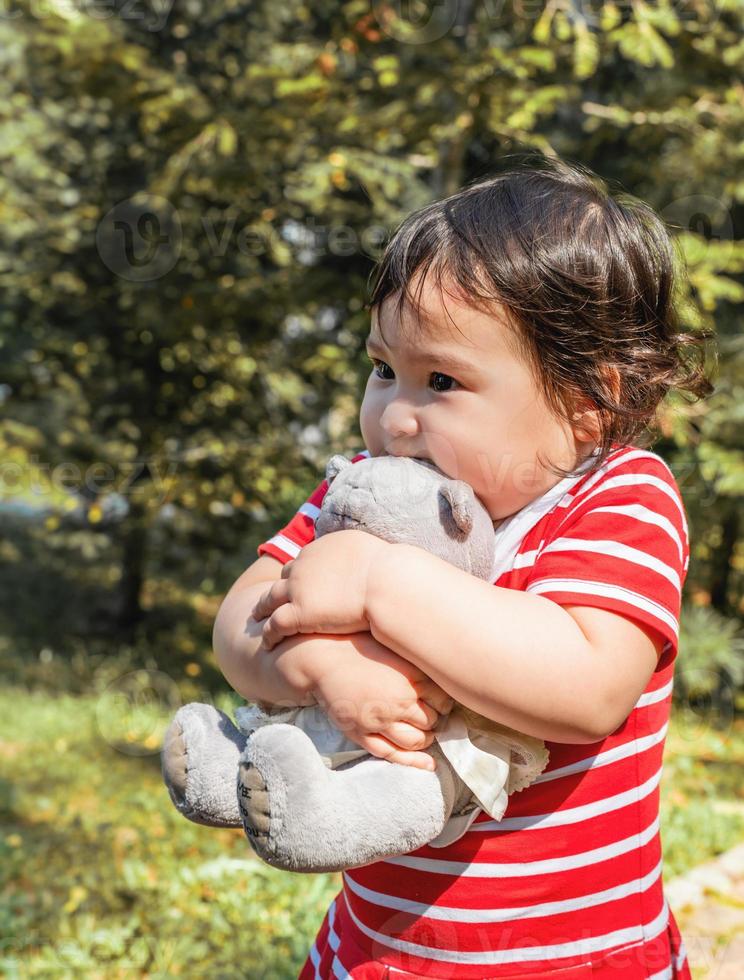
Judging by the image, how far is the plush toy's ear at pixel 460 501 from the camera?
112 cm

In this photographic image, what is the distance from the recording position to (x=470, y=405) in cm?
117

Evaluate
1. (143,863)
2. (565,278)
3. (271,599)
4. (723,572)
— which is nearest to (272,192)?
(143,863)

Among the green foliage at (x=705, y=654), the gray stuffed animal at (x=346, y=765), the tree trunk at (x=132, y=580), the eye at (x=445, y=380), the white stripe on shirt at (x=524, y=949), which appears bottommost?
the tree trunk at (x=132, y=580)

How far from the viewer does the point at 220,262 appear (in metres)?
6.77

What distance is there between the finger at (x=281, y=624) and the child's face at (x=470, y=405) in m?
0.25

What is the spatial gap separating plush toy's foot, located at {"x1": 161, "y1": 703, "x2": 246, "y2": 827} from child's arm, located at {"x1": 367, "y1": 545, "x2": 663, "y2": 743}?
0.84ft

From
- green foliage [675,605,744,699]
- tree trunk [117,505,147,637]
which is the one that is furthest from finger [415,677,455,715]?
tree trunk [117,505,147,637]

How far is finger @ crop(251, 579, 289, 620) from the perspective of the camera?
1.16 m

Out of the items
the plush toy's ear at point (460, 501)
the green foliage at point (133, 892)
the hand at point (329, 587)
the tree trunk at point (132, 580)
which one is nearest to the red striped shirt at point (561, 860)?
the plush toy's ear at point (460, 501)

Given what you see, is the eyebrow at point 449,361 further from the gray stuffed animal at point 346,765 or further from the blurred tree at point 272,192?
the blurred tree at point 272,192

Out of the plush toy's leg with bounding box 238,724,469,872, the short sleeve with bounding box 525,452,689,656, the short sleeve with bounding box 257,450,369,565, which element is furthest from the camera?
the short sleeve with bounding box 257,450,369,565

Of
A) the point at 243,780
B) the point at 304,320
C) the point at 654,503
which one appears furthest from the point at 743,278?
the point at 243,780

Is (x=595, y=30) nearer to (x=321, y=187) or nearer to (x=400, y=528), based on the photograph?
(x=321, y=187)

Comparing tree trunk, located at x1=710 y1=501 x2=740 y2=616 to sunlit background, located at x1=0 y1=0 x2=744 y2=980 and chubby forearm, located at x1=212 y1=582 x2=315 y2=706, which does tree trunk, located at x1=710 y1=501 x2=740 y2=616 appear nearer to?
sunlit background, located at x1=0 y1=0 x2=744 y2=980
